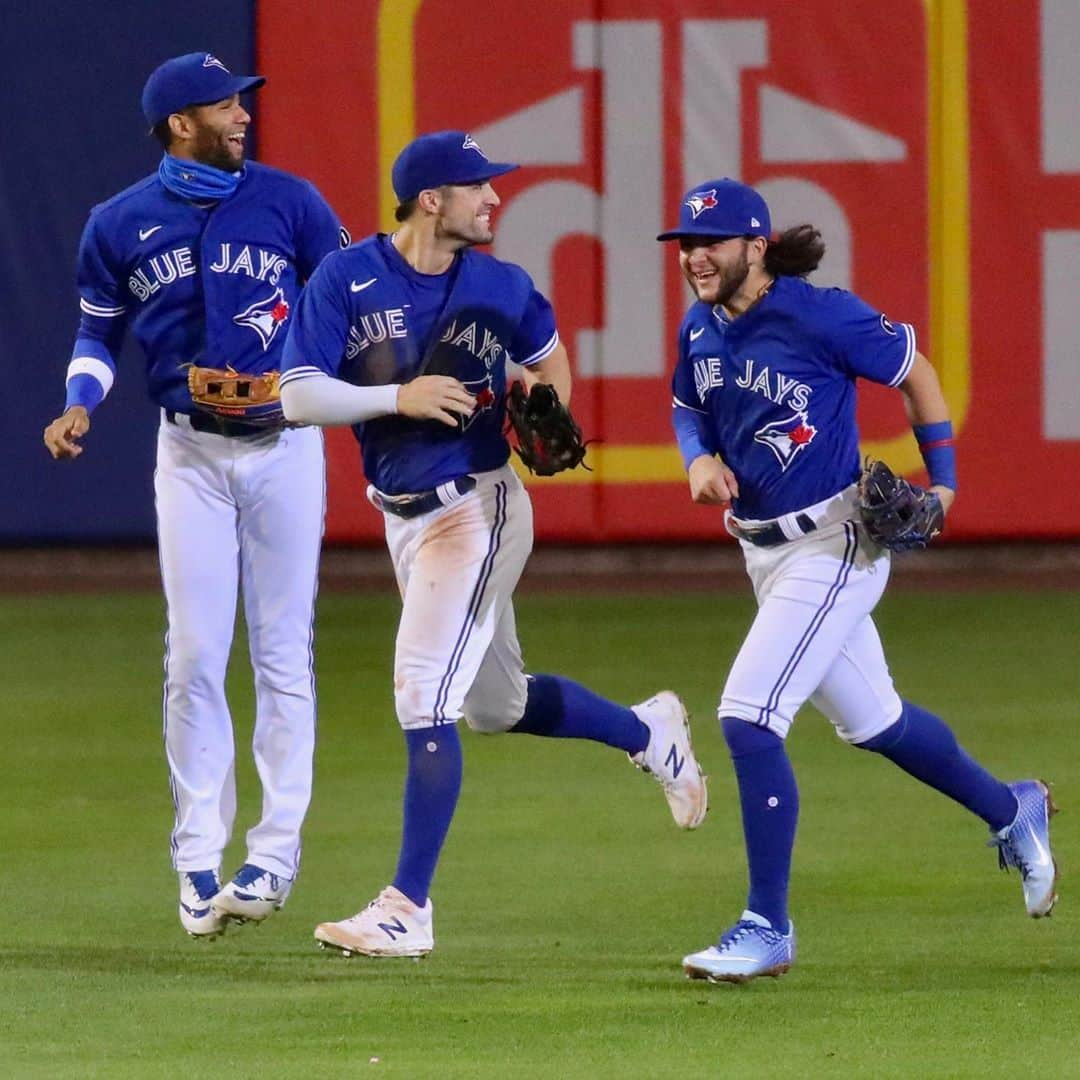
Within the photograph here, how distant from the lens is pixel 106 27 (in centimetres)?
1285

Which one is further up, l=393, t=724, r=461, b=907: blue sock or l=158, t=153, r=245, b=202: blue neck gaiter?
l=158, t=153, r=245, b=202: blue neck gaiter

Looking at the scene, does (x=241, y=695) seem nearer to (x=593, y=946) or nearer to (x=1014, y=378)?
(x=593, y=946)

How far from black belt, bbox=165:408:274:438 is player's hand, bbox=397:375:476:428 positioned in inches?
22.1

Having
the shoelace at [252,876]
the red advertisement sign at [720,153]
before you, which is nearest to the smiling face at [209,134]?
the shoelace at [252,876]

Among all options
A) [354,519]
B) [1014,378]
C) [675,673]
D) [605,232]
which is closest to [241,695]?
[675,673]

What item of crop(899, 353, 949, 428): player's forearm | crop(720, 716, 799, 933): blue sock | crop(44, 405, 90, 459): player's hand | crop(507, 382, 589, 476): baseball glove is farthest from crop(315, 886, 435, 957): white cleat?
crop(899, 353, 949, 428): player's forearm

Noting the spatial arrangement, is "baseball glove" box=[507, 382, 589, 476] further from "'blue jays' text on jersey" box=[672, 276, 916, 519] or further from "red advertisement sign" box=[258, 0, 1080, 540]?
"red advertisement sign" box=[258, 0, 1080, 540]

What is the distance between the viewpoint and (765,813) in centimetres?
555

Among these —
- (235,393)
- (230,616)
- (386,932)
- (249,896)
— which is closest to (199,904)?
(249,896)

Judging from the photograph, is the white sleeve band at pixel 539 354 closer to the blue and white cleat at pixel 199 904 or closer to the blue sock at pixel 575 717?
the blue sock at pixel 575 717

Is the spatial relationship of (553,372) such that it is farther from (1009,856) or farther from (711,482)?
(1009,856)

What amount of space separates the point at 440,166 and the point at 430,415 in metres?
0.63

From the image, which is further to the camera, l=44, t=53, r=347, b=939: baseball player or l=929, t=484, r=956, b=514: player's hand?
l=44, t=53, r=347, b=939: baseball player

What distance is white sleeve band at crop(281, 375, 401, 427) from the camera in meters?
5.72
